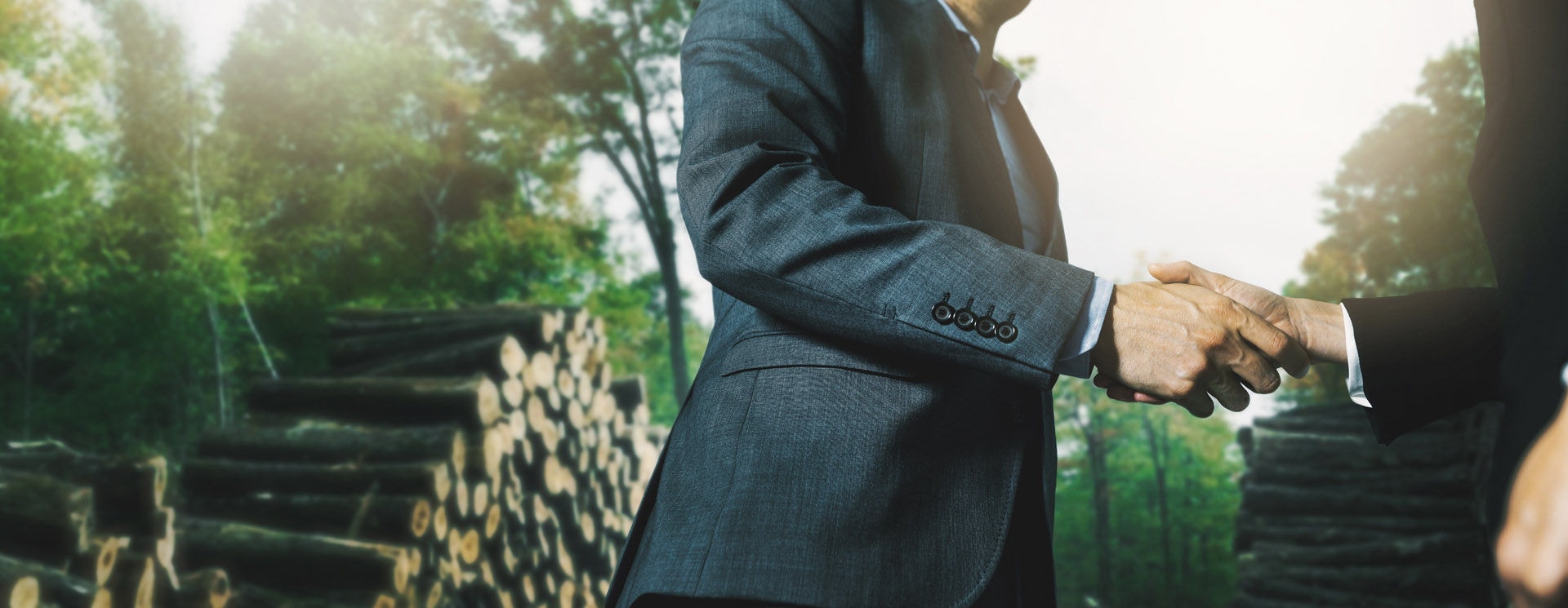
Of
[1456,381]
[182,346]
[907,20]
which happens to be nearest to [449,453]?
[907,20]

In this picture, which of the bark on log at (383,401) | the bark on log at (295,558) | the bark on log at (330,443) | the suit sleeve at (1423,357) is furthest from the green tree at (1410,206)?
the suit sleeve at (1423,357)

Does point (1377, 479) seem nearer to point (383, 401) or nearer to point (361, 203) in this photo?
point (383, 401)

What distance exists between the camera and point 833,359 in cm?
93

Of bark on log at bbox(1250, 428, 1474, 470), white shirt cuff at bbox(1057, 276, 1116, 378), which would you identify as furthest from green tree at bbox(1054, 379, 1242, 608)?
white shirt cuff at bbox(1057, 276, 1116, 378)

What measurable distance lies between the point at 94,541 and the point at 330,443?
59.4 inches

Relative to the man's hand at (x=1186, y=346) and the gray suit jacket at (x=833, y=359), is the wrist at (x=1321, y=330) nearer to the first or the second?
the man's hand at (x=1186, y=346)

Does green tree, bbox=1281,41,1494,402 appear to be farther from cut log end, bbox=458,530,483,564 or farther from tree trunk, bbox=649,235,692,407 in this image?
cut log end, bbox=458,530,483,564

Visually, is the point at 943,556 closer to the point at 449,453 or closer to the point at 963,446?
the point at 963,446

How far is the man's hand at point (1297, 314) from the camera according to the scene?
1.04 m

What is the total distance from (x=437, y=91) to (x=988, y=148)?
996 centimetres

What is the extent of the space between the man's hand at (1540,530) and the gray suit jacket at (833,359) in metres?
0.50

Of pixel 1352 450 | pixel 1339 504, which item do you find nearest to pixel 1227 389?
pixel 1339 504

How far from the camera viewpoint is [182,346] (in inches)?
312

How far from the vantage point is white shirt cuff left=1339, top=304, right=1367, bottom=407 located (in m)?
1.01
